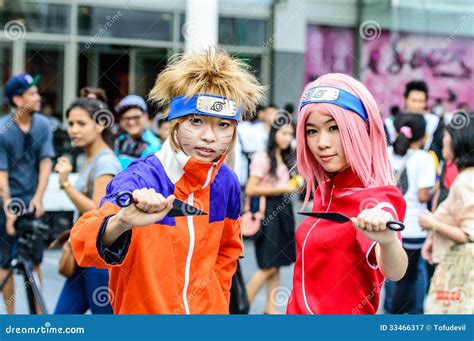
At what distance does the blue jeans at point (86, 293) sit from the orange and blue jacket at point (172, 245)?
5.42 ft

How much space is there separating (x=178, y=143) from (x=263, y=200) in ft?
12.9

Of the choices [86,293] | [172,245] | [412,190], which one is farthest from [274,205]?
[172,245]

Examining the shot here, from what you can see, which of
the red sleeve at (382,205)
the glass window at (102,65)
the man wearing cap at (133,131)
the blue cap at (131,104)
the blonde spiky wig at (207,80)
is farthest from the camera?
the glass window at (102,65)

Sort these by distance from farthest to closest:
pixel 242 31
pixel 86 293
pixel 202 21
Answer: pixel 242 31, pixel 202 21, pixel 86 293

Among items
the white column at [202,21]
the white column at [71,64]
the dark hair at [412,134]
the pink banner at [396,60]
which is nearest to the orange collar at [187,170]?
the dark hair at [412,134]

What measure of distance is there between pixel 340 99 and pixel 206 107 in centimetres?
43

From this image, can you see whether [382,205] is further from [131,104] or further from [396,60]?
[396,60]

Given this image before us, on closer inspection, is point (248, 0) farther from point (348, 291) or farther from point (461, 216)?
point (348, 291)

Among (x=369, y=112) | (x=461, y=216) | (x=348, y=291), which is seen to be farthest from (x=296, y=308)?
(x=461, y=216)

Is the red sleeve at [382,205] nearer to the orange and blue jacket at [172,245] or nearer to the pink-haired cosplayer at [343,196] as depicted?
the pink-haired cosplayer at [343,196]

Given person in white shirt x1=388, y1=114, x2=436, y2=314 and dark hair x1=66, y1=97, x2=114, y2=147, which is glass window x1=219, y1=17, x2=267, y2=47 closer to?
person in white shirt x1=388, y1=114, x2=436, y2=314

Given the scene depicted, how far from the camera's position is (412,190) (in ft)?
20.8

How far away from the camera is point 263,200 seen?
698 centimetres

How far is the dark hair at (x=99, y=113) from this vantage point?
5.18 m
